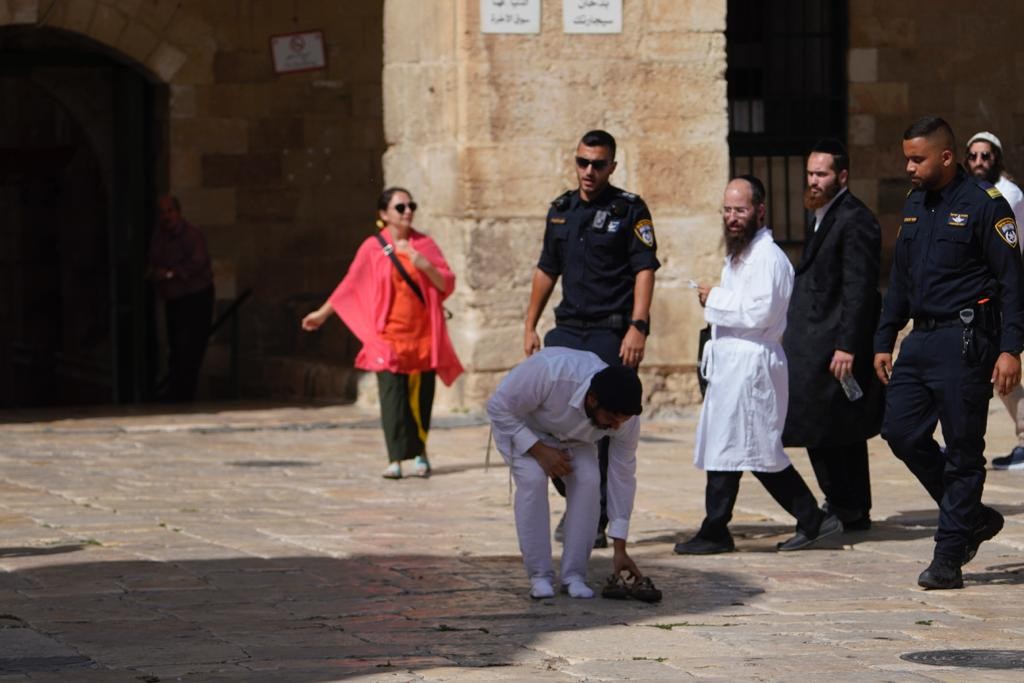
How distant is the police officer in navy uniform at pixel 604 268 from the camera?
911 centimetres

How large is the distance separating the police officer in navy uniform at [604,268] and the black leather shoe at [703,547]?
1.11ft

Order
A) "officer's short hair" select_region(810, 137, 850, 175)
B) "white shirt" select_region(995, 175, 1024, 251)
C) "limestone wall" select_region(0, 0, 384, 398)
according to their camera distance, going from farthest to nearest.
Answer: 1. "limestone wall" select_region(0, 0, 384, 398)
2. "white shirt" select_region(995, 175, 1024, 251)
3. "officer's short hair" select_region(810, 137, 850, 175)

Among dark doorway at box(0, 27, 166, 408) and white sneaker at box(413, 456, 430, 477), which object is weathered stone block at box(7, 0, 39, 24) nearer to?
dark doorway at box(0, 27, 166, 408)

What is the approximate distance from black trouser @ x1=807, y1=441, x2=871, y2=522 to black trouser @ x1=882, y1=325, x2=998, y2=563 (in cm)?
123

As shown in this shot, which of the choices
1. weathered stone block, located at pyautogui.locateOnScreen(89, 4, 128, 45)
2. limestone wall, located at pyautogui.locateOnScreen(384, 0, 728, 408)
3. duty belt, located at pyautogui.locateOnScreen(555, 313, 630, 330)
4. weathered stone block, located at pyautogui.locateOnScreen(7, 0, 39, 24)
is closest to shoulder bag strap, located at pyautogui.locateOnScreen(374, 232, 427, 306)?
limestone wall, located at pyautogui.locateOnScreen(384, 0, 728, 408)

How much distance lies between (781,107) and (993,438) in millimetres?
5216

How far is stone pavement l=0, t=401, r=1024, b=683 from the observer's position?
22.0 feet

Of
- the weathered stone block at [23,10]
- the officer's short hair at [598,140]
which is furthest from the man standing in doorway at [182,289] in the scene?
the officer's short hair at [598,140]

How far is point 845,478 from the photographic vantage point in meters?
9.47

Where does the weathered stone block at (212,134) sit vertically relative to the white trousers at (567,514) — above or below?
above

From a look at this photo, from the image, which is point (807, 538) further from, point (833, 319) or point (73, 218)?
point (73, 218)

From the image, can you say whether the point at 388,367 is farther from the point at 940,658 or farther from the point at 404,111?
the point at 940,658

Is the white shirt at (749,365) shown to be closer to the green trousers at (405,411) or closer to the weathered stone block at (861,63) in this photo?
the green trousers at (405,411)

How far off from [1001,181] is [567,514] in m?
4.25
